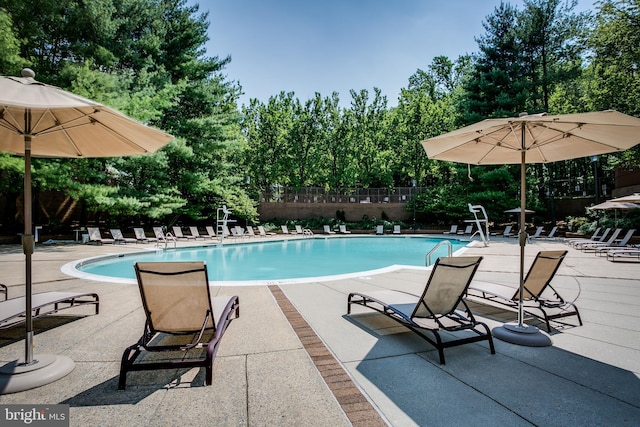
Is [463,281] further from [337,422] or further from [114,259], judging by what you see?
[114,259]

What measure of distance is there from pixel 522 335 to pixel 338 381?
83.2 inches

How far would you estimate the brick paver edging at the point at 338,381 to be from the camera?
7.16 ft

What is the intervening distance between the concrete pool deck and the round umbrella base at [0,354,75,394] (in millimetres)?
65

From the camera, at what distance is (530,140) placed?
4.69 meters

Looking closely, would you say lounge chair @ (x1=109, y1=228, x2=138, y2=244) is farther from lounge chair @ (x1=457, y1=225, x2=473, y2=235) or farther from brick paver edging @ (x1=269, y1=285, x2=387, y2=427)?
lounge chair @ (x1=457, y1=225, x2=473, y2=235)

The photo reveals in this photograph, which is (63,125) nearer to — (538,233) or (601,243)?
(601,243)

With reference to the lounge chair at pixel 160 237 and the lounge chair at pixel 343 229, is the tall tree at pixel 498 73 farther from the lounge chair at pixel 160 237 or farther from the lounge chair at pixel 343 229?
the lounge chair at pixel 160 237

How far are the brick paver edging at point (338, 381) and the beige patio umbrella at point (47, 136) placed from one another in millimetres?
2095

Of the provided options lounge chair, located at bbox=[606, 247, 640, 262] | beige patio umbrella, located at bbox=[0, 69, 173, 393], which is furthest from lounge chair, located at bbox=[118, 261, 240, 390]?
lounge chair, located at bbox=[606, 247, 640, 262]

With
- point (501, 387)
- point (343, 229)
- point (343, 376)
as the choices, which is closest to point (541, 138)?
point (501, 387)

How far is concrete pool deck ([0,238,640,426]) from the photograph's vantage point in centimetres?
221

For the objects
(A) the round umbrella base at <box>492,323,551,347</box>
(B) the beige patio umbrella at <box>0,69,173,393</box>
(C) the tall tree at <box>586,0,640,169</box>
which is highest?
(C) the tall tree at <box>586,0,640,169</box>

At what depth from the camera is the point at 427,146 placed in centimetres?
451

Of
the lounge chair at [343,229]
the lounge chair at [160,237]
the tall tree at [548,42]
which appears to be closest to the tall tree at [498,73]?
the tall tree at [548,42]
